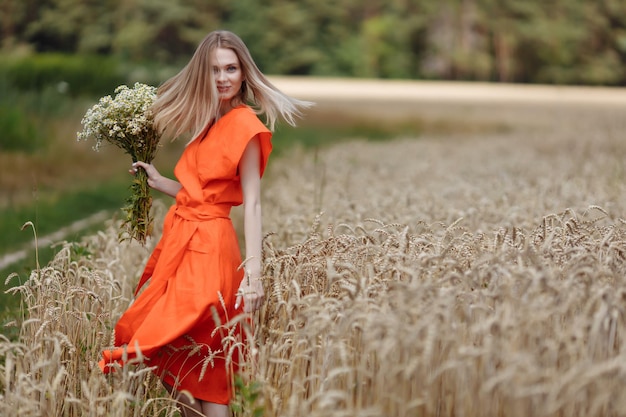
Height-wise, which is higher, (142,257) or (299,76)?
(299,76)

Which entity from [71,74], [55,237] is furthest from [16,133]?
[71,74]

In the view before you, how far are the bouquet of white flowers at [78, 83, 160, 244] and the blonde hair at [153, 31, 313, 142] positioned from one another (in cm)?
13

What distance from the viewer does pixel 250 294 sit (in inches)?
144

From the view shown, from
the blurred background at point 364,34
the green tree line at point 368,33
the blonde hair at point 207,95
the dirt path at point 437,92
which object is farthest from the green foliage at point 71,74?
the green tree line at point 368,33

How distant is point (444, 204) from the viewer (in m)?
6.95

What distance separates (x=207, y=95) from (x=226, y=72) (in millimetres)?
141

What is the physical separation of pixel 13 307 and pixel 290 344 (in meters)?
2.89

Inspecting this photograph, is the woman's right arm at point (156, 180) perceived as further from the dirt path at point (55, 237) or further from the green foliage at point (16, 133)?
the green foliage at point (16, 133)

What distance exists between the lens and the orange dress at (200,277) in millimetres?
3686

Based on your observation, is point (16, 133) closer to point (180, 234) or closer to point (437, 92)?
point (180, 234)

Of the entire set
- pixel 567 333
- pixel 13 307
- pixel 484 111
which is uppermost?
pixel 484 111

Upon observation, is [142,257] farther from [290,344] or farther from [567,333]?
[567,333]

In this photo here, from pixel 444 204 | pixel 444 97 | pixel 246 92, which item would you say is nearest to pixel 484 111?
pixel 444 97

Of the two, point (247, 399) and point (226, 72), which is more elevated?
point (226, 72)
